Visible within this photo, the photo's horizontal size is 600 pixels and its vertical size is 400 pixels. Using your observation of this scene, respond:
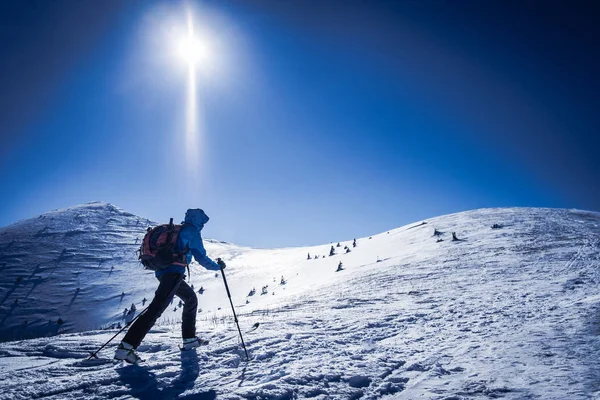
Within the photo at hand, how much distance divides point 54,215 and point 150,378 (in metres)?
123

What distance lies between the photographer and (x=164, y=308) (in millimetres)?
4973

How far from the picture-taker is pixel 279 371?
400cm

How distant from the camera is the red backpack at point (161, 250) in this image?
16.6 feet

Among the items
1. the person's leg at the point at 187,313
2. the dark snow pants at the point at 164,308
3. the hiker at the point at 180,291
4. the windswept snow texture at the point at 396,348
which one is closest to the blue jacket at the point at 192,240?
the hiker at the point at 180,291

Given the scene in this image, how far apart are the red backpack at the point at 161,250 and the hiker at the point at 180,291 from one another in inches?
0.9

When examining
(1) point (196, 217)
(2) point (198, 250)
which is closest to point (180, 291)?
(2) point (198, 250)

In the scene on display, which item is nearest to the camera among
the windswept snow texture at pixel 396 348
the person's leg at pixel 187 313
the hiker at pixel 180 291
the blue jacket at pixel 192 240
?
the windswept snow texture at pixel 396 348

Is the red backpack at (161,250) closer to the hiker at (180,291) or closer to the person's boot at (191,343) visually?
the hiker at (180,291)

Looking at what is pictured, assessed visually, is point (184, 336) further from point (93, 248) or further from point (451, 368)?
point (93, 248)

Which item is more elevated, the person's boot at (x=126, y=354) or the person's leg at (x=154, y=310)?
the person's leg at (x=154, y=310)

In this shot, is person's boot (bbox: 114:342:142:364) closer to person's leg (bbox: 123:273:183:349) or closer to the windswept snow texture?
person's leg (bbox: 123:273:183:349)

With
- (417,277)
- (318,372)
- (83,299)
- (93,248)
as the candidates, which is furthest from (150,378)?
(93,248)

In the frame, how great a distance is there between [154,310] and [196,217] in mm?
1718

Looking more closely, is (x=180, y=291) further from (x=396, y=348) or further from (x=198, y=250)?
(x=396, y=348)
